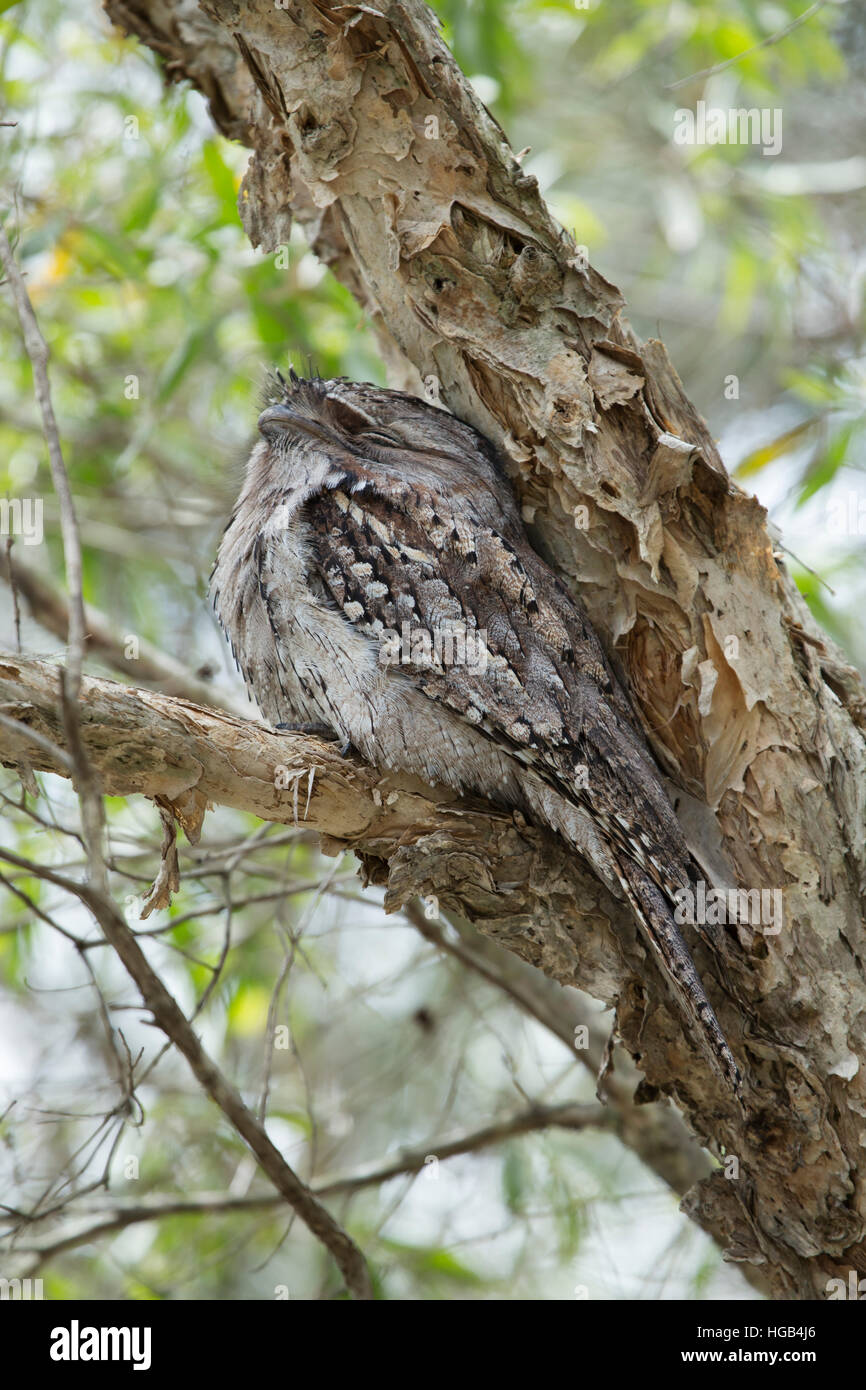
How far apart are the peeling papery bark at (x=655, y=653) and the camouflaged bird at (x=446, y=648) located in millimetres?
178

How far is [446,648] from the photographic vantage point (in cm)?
314

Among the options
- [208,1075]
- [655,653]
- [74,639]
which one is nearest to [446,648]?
[655,653]

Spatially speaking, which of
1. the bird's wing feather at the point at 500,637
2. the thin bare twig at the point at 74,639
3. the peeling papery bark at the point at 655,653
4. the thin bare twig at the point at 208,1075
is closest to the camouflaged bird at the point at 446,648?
the bird's wing feather at the point at 500,637

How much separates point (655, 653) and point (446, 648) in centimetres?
59

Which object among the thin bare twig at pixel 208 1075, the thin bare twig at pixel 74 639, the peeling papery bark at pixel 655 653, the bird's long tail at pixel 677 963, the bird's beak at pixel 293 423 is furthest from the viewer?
the bird's beak at pixel 293 423

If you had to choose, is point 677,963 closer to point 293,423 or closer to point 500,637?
point 500,637

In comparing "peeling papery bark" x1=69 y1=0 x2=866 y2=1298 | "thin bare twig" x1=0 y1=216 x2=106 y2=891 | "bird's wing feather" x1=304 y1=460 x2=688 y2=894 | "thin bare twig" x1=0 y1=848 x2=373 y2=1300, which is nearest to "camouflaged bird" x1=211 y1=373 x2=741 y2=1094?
"bird's wing feather" x1=304 y1=460 x2=688 y2=894

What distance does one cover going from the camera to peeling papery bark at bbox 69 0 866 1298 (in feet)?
9.54

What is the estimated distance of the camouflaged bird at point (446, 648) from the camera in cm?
297

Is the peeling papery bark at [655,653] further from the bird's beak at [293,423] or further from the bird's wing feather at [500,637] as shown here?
the bird's beak at [293,423]

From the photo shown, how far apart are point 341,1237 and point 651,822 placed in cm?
156

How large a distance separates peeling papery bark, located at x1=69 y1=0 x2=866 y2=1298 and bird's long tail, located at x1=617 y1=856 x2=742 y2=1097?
0.19 m

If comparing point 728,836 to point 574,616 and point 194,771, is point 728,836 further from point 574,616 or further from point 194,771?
point 194,771

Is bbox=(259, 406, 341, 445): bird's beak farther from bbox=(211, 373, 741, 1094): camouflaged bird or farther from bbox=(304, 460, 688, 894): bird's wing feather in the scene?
bbox=(304, 460, 688, 894): bird's wing feather
